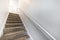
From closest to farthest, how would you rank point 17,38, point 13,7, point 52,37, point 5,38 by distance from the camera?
point 52,37
point 5,38
point 17,38
point 13,7

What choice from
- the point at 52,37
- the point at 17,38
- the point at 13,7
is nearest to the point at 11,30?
the point at 17,38

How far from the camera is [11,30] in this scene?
314 cm

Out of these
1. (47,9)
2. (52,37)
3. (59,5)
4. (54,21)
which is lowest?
(52,37)

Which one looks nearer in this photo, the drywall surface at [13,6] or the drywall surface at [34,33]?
the drywall surface at [34,33]

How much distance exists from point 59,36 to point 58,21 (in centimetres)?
25

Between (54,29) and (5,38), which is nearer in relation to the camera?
(54,29)

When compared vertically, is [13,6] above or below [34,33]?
Result: below

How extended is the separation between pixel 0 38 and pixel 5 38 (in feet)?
0.55

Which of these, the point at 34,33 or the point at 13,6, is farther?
the point at 13,6

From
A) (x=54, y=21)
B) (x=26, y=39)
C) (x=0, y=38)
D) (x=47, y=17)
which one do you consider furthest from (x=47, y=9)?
(x=0, y=38)

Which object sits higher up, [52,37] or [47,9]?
[47,9]

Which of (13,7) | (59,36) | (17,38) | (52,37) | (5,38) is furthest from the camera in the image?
(13,7)

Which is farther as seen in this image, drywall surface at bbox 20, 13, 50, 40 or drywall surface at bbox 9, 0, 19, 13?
drywall surface at bbox 9, 0, 19, 13

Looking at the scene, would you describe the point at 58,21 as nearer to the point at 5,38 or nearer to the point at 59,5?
the point at 59,5
